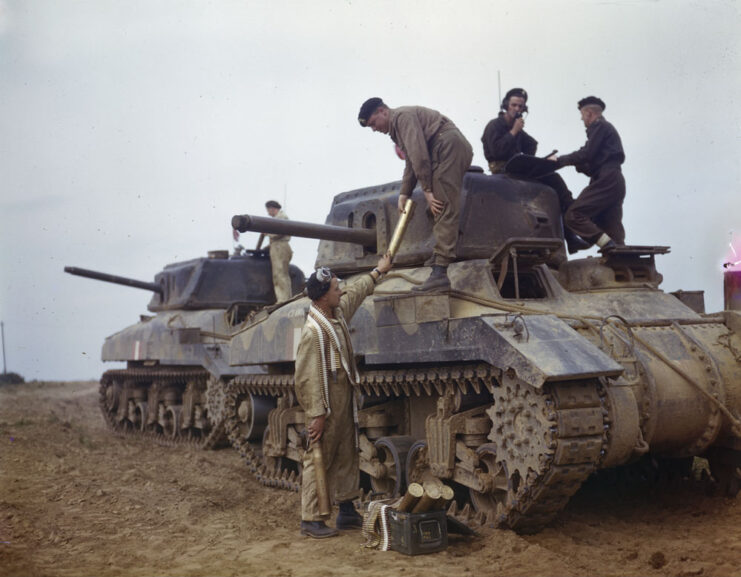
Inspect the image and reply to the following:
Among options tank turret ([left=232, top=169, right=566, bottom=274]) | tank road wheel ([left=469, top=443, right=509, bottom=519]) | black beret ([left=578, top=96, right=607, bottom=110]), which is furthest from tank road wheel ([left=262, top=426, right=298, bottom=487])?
black beret ([left=578, top=96, right=607, bottom=110])

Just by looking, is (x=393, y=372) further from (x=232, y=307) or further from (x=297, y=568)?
(x=232, y=307)

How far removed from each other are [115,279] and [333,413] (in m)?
11.6

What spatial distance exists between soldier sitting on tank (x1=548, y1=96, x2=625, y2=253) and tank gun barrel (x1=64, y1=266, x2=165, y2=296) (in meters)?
10.4

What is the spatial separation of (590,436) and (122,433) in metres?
12.7

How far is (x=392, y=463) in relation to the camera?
28.3 feet

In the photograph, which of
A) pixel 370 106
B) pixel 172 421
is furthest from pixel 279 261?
pixel 370 106

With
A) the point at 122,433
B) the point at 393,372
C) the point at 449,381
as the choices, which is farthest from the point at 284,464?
the point at 122,433

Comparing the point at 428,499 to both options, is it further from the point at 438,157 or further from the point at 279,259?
the point at 279,259

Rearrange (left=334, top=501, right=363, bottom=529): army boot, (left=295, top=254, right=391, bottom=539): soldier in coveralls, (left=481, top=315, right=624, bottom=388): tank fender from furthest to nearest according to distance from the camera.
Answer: (left=334, top=501, right=363, bottom=529): army boot, (left=295, top=254, right=391, bottom=539): soldier in coveralls, (left=481, top=315, right=624, bottom=388): tank fender

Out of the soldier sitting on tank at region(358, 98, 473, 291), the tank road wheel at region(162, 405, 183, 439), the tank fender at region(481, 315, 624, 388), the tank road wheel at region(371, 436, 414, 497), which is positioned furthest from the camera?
the tank road wheel at region(162, 405, 183, 439)

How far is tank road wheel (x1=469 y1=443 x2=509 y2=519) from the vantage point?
7.01 metres

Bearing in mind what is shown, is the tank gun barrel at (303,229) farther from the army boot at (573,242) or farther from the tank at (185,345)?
the tank at (185,345)

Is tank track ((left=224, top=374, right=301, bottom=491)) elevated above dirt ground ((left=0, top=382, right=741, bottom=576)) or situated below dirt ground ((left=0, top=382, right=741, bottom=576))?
above

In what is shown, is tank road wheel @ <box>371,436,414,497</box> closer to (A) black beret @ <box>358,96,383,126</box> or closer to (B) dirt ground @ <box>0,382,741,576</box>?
(B) dirt ground @ <box>0,382,741,576</box>
